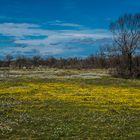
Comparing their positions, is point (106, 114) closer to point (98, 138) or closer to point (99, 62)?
point (98, 138)

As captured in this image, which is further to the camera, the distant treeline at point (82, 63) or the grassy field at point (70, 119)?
the distant treeline at point (82, 63)

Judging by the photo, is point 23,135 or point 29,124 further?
point 29,124

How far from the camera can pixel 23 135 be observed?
65.5 feet

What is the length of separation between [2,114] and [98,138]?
942cm

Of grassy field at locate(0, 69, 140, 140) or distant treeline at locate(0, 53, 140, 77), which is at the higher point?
distant treeline at locate(0, 53, 140, 77)

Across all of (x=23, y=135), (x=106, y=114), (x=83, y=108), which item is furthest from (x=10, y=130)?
(x=83, y=108)

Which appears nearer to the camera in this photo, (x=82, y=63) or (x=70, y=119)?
(x=70, y=119)

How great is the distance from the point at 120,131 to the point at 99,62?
408 ft

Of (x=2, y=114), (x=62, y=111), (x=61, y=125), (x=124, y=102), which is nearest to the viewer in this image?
(x=61, y=125)

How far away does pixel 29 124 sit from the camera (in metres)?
22.9

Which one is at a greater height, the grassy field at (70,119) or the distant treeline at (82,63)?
the distant treeline at (82,63)

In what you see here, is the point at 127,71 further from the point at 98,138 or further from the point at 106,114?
the point at 98,138

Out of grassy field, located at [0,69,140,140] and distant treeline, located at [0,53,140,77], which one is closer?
grassy field, located at [0,69,140,140]

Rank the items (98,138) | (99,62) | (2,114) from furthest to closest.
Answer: (99,62) → (2,114) → (98,138)
